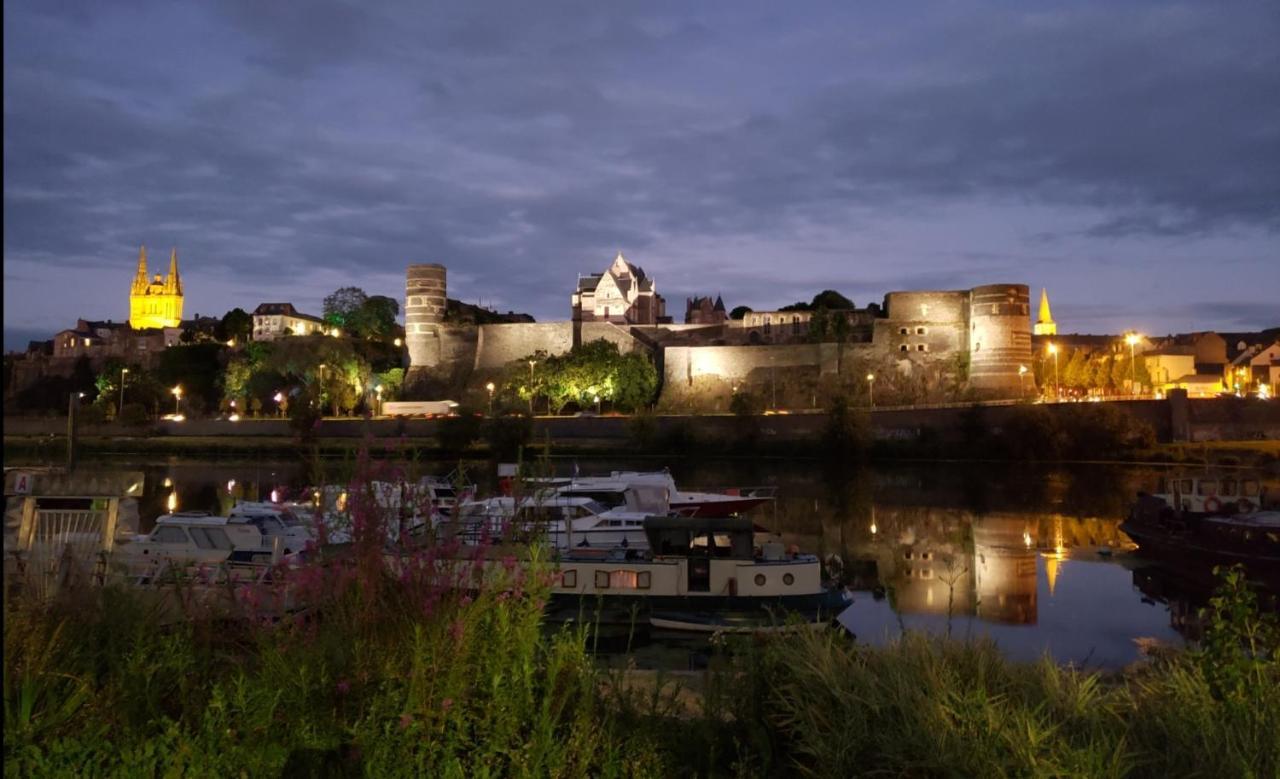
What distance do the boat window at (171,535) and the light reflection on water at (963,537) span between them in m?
3.44

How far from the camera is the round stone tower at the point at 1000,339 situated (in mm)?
74500

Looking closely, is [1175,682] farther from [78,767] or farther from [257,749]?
[78,767]

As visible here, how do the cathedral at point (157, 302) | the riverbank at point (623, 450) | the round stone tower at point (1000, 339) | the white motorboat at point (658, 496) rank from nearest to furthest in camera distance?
the white motorboat at point (658, 496) → the riverbank at point (623, 450) → the round stone tower at point (1000, 339) → the cathedral at point (157, 302)

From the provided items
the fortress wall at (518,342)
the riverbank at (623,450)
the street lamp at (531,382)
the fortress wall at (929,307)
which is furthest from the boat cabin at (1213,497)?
the fortress wall at (518,342)

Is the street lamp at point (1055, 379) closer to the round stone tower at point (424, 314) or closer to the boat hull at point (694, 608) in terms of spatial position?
the round stone tower at point (424, 314)

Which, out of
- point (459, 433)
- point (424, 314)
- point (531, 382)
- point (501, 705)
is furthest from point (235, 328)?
point (501, 705)

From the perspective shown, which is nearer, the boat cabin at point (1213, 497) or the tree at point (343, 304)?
the boat cabin at point (1213, 497)

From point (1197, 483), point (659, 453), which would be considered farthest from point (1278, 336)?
point (1197, 483)

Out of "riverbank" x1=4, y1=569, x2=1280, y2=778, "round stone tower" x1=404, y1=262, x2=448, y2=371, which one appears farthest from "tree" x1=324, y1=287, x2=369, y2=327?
"riverbank" x1=4, y1=569, x2=1280, y2=778

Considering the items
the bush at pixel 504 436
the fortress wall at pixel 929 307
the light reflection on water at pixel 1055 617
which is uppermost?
the fortress wall at pixel 929 307

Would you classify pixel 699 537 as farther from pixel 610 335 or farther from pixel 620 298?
pixel 620 298

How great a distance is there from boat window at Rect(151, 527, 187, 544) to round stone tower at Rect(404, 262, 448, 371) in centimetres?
6711

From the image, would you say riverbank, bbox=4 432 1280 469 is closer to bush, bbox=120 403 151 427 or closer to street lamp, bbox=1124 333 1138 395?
bush, bbox=120 403 151 427

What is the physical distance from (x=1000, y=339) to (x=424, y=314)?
46.9 meters
